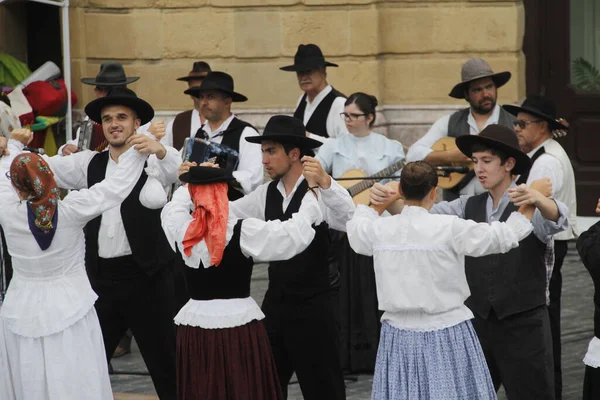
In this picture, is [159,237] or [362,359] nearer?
[159,237]

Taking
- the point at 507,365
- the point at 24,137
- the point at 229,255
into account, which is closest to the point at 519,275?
the point at 507,365

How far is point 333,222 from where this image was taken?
621cm

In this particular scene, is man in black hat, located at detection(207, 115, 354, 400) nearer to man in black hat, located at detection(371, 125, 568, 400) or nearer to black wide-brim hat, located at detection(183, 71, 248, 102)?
man in black hat, located at detection(371, 125, 568, 400)

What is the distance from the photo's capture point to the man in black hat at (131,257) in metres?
6.72

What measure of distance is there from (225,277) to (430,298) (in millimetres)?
956

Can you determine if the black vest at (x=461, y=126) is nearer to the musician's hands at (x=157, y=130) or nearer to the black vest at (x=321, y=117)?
the black vest at (x=321, y=117)

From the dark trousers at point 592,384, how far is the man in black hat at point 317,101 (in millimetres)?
3114

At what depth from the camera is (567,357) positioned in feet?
26.1

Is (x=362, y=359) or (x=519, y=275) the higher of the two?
(x=519, y=275)

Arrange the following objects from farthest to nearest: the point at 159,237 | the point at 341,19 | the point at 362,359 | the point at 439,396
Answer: the point at 341,19, the point at 362,359, the point at 159,237, the point at 439,396

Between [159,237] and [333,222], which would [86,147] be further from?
[333,222]

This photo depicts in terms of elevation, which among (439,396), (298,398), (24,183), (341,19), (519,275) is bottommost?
(298,398)

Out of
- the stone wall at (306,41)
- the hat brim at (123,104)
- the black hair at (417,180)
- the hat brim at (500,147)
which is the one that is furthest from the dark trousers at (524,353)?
the stone wall at (306,41)

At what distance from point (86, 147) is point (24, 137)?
3.01 feet
